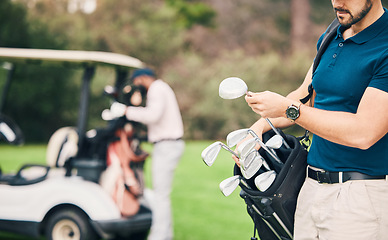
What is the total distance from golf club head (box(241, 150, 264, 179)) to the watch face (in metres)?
0.18

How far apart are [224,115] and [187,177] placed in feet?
32.9

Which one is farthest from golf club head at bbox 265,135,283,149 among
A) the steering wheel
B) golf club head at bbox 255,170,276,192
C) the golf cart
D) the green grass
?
the green grass

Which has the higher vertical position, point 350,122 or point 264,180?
point 350,122

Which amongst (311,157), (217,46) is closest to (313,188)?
(311,157)

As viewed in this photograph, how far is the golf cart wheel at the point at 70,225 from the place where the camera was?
3.98 meters

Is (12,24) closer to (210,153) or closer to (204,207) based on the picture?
(204,207)

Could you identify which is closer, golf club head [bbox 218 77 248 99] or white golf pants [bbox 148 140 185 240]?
golf club head [bbox 218 77 248 99]

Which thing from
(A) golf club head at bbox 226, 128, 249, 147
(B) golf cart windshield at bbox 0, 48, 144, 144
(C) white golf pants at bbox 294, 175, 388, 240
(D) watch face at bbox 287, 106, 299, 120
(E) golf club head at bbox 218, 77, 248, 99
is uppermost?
(B) golf cart windshield at bbox 0, 48, 144, 144

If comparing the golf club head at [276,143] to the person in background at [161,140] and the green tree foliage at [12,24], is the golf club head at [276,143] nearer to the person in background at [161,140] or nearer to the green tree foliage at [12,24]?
the person in background at [161,140]

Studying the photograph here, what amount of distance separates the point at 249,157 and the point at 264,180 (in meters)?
0.12

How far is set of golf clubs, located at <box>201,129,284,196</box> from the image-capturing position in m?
1.65

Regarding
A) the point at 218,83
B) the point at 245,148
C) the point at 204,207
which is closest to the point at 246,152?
the point at 245,148

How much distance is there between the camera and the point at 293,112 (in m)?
1.61

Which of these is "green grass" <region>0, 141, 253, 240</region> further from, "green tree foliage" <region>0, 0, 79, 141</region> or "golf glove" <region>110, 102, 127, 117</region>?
"green tree foliage" <region>0, 0, 79, 141</region>
